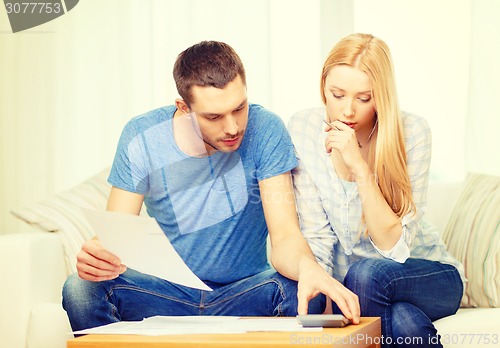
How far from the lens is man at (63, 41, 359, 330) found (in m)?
1.62

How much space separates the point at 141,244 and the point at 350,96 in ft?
2.19

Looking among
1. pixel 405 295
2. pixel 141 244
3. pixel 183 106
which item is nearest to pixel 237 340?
pixel 141 244

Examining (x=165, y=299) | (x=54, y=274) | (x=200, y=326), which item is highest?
(x=200, y=326)

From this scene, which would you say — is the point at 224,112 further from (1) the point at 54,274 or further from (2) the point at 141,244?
(1) the point at 54,274

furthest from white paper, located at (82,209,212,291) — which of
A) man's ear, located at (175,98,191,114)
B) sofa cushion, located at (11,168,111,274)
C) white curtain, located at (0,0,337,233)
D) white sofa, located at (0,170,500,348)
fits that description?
white curtain, located at (0,0,337,233)

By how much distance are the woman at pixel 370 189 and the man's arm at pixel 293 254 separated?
10 cm

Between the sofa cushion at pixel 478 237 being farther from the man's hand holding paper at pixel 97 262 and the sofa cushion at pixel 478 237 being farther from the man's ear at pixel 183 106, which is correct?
the man's hand holding paper at pixel 97 262

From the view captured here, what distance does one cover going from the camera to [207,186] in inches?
74.2

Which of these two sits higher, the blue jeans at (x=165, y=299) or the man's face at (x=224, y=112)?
the man's face at (x=224, y=112)

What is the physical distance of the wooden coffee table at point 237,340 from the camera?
1.13 metres

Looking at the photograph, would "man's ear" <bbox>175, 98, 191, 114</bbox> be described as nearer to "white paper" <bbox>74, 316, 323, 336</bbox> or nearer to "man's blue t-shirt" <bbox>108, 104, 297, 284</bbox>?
"man's blue t-shirt" <bbox>108, 104, 297, 284</bbox>

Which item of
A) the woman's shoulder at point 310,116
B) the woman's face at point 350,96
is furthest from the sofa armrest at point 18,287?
the woman's face at point 350,96

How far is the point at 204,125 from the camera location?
1.80m

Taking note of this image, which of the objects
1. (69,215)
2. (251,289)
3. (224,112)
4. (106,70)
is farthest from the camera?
(106,70)
